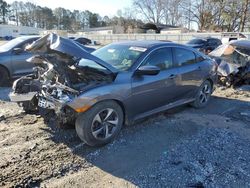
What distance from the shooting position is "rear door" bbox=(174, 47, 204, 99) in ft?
18.1

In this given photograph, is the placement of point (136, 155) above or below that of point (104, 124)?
below

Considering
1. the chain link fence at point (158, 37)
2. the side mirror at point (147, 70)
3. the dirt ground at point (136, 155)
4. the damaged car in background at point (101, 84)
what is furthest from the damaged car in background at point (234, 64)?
the chain link fence at point (158, 37)

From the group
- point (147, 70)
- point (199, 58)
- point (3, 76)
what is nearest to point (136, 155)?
point (147, 70)

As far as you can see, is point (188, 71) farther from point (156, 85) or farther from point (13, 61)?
point (13, 61)

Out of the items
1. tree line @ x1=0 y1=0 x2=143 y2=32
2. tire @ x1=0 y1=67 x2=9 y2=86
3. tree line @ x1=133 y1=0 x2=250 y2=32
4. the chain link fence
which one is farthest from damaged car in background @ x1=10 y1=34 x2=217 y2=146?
tree line @ x1=0 y1=0 x2=143 y2=32

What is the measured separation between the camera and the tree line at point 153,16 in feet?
140

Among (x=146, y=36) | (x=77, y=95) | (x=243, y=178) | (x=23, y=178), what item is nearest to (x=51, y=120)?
(x=77, y=95)

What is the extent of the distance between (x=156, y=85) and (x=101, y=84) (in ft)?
4.02

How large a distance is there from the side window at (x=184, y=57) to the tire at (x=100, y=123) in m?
1.95

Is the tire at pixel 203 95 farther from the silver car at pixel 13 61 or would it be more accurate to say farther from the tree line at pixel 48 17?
the tree line at pixel 48 17

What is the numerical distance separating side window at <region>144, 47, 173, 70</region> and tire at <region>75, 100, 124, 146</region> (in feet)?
3.72

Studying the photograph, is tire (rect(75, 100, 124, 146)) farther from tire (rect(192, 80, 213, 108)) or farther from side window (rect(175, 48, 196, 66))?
tire (rect(192, 80, 213, 108))

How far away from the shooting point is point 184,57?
5703mm

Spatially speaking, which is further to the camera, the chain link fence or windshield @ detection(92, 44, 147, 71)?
the chain link fence
